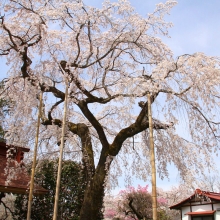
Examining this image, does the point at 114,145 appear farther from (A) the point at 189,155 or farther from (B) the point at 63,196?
(B) the point at 63,196

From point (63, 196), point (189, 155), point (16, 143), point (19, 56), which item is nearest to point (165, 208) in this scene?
point (63, 196)

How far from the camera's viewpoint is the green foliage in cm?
833

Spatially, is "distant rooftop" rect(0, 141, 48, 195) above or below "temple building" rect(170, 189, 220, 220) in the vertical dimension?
above

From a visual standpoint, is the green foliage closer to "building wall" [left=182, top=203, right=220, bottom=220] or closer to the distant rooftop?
the distant rooftop

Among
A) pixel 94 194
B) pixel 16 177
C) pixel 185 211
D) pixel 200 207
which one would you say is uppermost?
pixel 16 177

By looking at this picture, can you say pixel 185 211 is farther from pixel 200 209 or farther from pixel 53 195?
pixel 53 195

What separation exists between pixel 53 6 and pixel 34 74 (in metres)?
1.66

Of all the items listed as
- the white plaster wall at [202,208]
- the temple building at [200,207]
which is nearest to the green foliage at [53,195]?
the temple building at [200,207]

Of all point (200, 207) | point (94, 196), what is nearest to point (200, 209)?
point (200, 207)

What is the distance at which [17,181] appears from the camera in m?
6.91

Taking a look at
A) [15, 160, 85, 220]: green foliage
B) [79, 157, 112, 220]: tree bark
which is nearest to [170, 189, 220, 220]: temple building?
[79, 157, 112, 220]: tree bark

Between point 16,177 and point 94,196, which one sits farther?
point 16,177

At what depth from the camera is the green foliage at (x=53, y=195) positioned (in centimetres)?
Answer: 833

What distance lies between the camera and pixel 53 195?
27.9 feet
